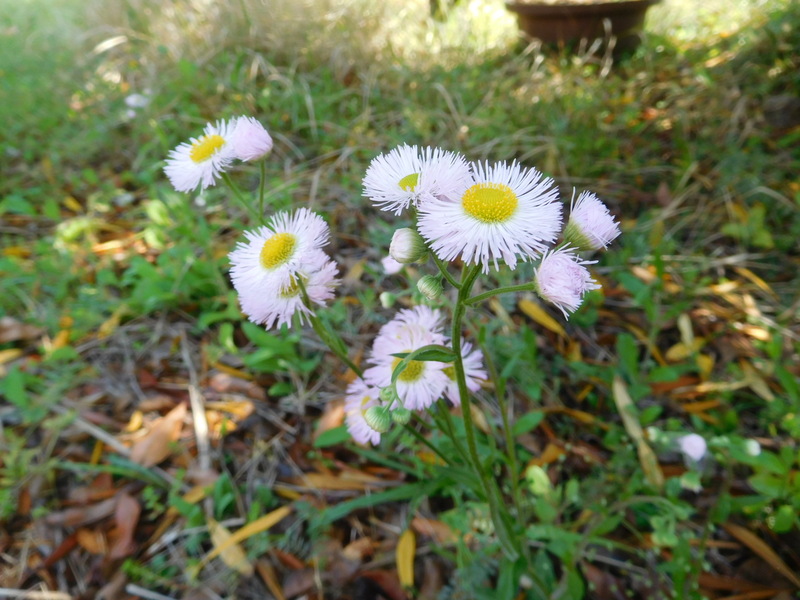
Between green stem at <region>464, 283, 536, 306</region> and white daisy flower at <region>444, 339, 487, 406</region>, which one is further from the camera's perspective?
white daisy flower at <region>444, 339, 487, 406</region>

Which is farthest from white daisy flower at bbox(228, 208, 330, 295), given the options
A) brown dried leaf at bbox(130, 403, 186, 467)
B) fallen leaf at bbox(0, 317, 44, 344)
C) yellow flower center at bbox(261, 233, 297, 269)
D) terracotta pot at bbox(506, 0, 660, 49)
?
terracotta pot at bbox(506, 0, 660, 49)

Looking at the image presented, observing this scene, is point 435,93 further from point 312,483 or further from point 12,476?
point 12,476

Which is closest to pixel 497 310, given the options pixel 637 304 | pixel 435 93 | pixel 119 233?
pixel 637 304

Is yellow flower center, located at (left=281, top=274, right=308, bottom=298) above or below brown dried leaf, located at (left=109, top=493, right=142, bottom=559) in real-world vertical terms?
above

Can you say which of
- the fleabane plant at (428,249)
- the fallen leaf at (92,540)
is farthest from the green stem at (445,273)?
the fallen leaf at (92,540)

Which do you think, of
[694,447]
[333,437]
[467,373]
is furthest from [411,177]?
[694,447]

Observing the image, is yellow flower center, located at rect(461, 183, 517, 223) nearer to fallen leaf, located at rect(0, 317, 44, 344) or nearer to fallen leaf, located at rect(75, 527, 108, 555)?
fallen leaf, located at rect(75, 527, 108, 555)

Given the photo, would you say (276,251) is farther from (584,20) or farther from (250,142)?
(584,20)
